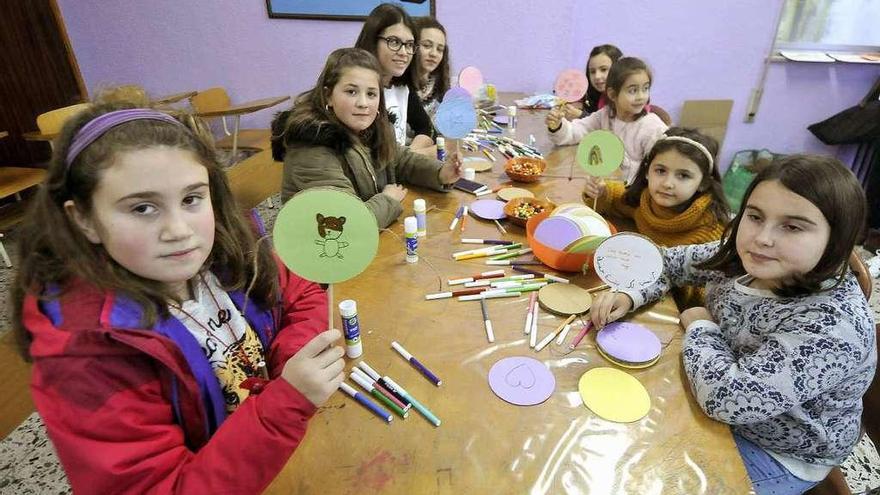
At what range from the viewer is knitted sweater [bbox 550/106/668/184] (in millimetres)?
2287

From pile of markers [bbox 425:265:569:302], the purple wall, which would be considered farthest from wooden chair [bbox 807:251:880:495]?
the purple wall

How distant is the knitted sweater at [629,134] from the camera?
2.29m

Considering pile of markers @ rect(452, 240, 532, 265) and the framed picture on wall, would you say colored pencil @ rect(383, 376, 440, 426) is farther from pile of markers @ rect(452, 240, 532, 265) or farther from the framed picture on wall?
the framed picture on wall

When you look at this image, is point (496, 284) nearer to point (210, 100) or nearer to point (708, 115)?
point (210, 100)

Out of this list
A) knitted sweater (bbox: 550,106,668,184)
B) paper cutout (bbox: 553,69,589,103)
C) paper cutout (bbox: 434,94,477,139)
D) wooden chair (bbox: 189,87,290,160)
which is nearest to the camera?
paper cutout (bbox: 434,94,477,139)

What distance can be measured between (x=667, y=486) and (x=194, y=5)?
4.43m

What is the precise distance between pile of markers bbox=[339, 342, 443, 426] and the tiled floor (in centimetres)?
135

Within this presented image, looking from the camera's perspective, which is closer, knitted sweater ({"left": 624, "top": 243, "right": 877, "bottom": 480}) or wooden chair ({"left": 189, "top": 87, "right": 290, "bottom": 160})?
knitted sweater ({"left": 624, "top": 243, "right": 877, "bottom": 480})

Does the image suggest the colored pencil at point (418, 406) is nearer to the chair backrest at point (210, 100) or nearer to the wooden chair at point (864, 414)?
the wooden chair at point (864, 414)

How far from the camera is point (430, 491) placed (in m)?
0.74

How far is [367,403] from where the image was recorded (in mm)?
881

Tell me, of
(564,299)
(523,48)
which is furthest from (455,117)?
(523,48)

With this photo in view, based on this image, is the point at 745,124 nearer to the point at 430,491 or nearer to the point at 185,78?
the point at 430,491

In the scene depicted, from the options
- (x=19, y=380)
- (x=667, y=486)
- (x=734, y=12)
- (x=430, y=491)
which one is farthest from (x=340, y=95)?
(x=734, y=12)
